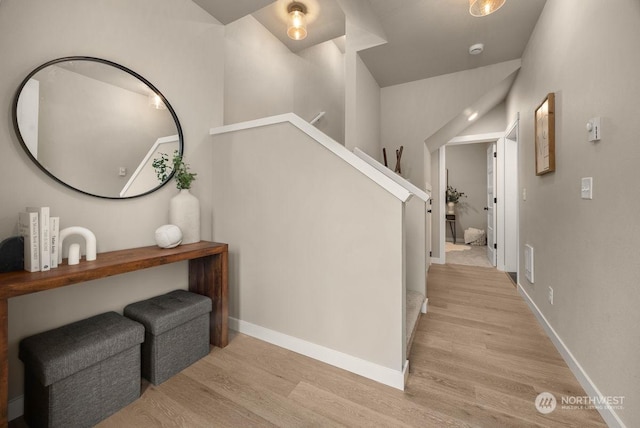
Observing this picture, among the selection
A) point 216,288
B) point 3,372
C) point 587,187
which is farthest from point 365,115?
point 3,372

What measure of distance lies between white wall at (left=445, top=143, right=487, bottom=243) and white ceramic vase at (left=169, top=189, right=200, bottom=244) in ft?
21.1

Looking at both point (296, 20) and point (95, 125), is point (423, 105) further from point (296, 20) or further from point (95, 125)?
point (95, 125)

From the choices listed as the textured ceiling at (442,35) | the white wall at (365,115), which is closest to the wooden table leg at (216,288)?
the white wall at (365,115)

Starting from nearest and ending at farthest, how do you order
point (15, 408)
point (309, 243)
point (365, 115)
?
point (15, 408), point (309, 243), point (365, 115)

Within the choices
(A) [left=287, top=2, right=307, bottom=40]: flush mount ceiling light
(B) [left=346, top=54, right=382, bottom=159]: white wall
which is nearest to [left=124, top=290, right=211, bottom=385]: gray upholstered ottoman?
(B) [left=346, top=54, right=382, bottom=159]: white wall

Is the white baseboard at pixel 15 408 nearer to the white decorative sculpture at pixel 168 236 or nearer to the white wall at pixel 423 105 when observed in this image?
the white decorative sculpture at pixel 168 236

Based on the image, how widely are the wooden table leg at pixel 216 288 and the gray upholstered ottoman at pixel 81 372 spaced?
495 mm

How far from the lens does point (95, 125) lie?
4.88 feet

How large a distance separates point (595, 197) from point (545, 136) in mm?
908

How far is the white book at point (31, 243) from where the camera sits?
1.13 meters

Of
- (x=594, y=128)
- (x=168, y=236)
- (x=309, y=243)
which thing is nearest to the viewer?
(x=594, y=128)

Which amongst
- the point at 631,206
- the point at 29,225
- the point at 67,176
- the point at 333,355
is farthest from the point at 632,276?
the point at 67,176

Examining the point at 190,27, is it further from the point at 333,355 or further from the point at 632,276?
the point at 632,276

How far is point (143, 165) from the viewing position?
1.71 meters
